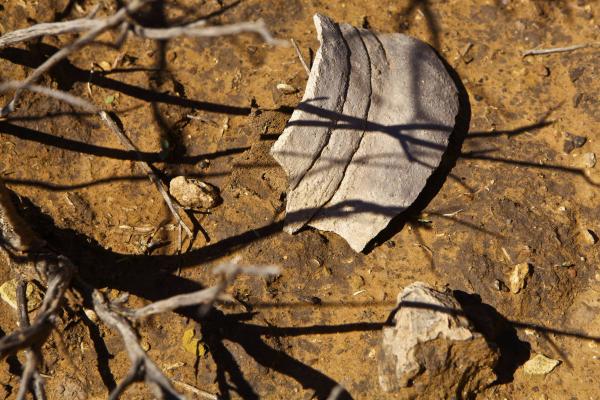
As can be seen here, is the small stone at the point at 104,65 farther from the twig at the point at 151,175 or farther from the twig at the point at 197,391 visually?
the twig at the point at 197,391

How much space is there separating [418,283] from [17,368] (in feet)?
6.22

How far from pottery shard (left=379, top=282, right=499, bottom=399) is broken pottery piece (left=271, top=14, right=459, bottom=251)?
18.9 inches

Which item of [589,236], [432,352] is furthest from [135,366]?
[589,236]

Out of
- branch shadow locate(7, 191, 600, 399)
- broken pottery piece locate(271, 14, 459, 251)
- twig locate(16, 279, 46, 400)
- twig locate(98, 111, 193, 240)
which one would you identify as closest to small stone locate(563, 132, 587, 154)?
broken pottery piece locate(271, 14, 459, 251)

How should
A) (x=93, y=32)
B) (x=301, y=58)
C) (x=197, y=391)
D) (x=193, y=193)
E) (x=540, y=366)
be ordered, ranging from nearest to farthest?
(x=93, y=32)
(x=197, y=391)
(x=540, y=366)
(x=193, y=193)
(x=301, y=58)

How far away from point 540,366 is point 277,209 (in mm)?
1466

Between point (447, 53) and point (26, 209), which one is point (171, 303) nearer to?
point (26, 209)

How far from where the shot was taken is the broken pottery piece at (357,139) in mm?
2770

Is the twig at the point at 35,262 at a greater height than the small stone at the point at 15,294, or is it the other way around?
the twig at the point at 35,262

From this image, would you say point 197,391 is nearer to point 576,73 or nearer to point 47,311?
point 47,311

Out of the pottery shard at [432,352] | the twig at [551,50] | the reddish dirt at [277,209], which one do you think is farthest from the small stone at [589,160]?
the pottery shard at [432,352]

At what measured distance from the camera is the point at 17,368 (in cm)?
275

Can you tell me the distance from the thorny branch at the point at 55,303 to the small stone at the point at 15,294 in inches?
6.3

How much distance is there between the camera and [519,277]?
293 centimetres
